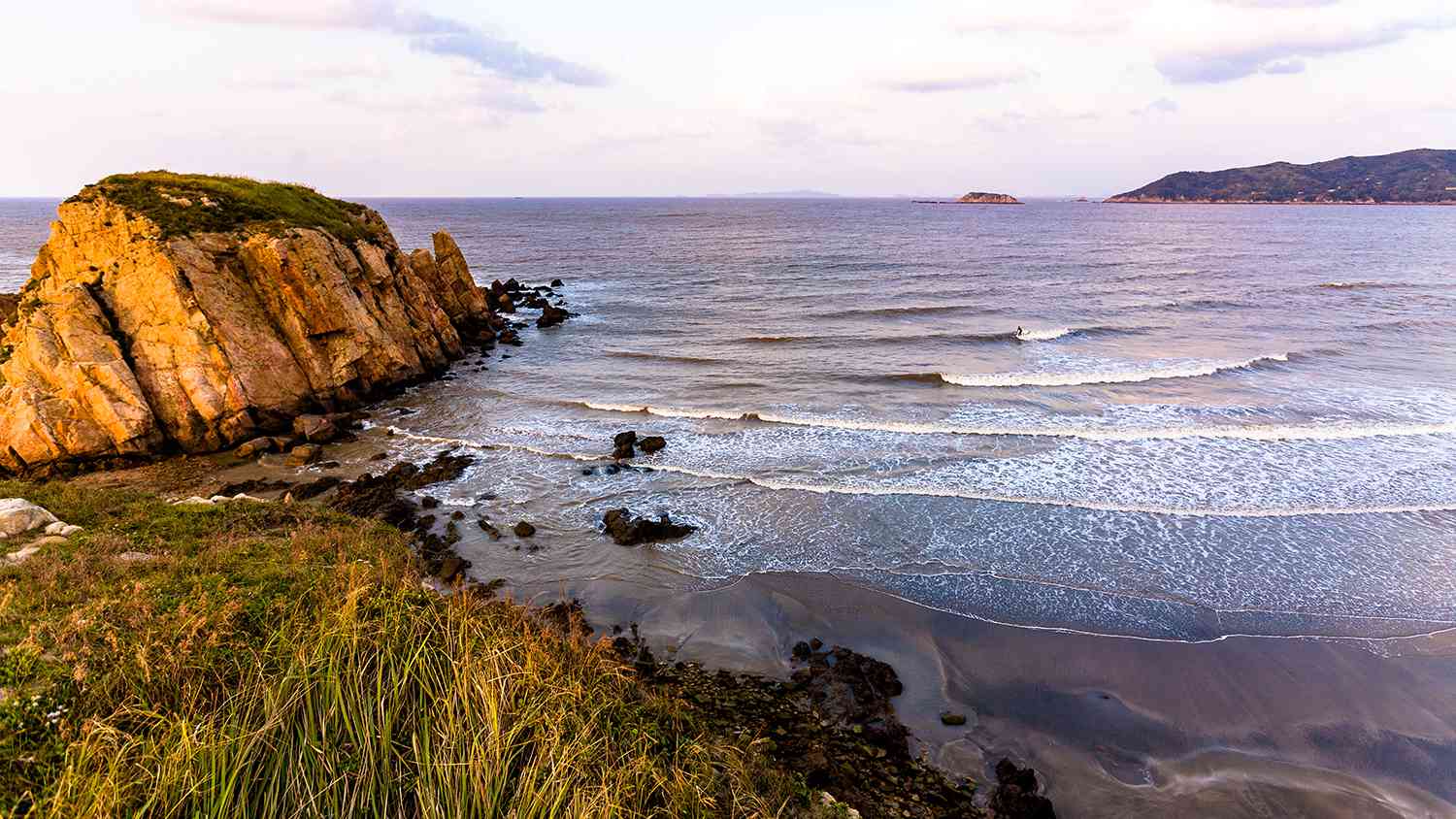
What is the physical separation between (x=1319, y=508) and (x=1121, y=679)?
10.1 metres

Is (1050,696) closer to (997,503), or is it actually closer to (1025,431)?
(997,503)

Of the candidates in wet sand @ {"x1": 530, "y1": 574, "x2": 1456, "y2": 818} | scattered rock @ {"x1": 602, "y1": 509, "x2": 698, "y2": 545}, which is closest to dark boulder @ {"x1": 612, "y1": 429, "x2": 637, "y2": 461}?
scattered rock @ {"x1": 602, "y1": 509, "x2": 698, "y2": 545}

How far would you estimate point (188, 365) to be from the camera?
21.7m

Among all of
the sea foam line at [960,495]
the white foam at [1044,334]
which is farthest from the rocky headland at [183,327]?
the white foam at [1044,334]

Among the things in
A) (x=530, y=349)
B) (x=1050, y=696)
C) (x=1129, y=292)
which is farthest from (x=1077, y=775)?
(x=1129, y=292)

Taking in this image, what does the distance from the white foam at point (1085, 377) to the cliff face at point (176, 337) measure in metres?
24.4

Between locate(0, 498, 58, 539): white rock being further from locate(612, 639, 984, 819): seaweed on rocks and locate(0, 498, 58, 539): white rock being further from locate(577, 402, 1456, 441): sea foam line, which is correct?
locate(577, 402, 1456, 441): sea foam line

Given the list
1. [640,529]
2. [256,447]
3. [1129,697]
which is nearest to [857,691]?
[1129,697]

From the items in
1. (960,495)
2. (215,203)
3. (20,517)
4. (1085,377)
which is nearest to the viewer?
(20,517)

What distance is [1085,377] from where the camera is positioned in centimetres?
2878

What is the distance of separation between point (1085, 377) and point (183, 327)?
33.7 m

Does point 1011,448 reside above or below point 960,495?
above

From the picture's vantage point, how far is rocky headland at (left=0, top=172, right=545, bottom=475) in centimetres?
1994

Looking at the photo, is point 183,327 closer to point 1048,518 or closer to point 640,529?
point 640,529
